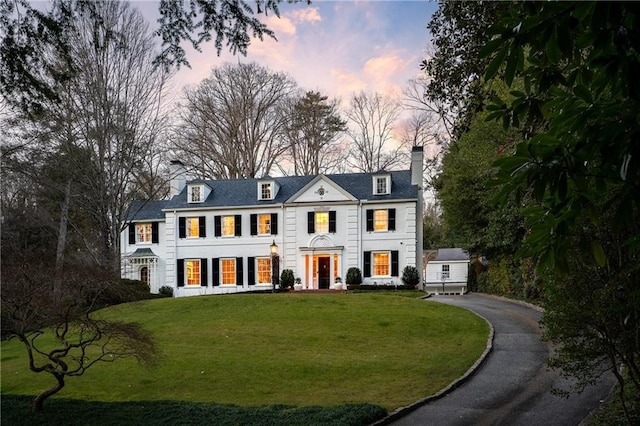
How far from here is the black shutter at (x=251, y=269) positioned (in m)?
28.1

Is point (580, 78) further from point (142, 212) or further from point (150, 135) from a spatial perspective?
point (142, 212)

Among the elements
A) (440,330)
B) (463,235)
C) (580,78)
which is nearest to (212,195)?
(463,235)

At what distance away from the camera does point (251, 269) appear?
28.2 m

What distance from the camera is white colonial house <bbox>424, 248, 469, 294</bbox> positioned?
3659 centimetres

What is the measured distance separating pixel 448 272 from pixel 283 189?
15.4m

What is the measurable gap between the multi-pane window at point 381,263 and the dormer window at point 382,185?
339 centimetres

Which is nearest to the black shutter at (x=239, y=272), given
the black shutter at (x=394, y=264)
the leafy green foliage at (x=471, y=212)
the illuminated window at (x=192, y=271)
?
the illuminated window at (x=192, y=271)

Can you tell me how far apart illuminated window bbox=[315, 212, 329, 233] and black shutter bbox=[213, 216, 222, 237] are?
18.8 feet

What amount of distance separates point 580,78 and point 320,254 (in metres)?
25.3

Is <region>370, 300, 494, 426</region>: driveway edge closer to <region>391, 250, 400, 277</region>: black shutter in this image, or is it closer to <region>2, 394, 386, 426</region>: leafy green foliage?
<region>2, 394, 386, 426</region>: leafy green foliage

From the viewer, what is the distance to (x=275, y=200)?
2847cm

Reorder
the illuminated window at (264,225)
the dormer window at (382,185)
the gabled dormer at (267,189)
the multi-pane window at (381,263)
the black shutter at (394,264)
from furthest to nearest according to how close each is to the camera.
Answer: the gabled dormer at (267,189)
the illuminated window at (264,225)
the dormer window at (382,185)
the multi-pane window at (381,263)
the black shutter at (394,264)

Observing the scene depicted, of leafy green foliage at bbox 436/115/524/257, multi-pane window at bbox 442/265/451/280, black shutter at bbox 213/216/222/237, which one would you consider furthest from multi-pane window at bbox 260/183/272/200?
multi-pane window at bbox 442/265/451/280

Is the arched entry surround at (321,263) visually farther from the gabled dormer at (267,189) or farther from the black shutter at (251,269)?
the gabled dormer at (267,189)
